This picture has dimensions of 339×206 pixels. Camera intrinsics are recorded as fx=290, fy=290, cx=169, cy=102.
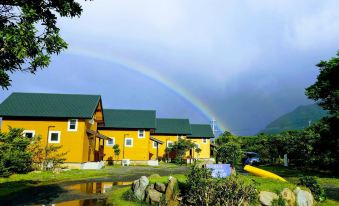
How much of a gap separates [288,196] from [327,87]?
18.1 meters

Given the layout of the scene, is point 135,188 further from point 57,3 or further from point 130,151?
point 130,151

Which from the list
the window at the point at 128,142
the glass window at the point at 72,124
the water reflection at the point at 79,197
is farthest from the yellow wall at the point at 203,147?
the water reflection at the point at 79,197

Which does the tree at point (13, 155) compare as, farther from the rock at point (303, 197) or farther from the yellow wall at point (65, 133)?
the rock at point (303, 197)

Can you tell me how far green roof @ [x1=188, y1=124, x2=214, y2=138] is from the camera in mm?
60966

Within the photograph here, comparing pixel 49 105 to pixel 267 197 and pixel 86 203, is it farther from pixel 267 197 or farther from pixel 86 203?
pixel 267 197

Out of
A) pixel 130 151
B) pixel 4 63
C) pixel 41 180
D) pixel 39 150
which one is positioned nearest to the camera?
pixel 4 63

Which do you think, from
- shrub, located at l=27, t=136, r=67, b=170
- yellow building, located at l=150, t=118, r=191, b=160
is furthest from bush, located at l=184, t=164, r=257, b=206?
yellow building, located at l=150, t=118, r=191, b=160

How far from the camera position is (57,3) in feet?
36.0

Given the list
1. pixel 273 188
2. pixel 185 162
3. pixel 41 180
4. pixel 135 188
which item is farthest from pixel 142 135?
pixel 273 188

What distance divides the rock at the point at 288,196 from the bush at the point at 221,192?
1961mm

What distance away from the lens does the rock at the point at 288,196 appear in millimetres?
14078

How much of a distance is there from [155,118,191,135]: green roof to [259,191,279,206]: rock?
1635 inches

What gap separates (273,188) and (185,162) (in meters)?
36.3

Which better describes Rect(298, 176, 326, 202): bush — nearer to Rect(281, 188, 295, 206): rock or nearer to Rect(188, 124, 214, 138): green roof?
Rect(281, 188, 295, 206): rock
